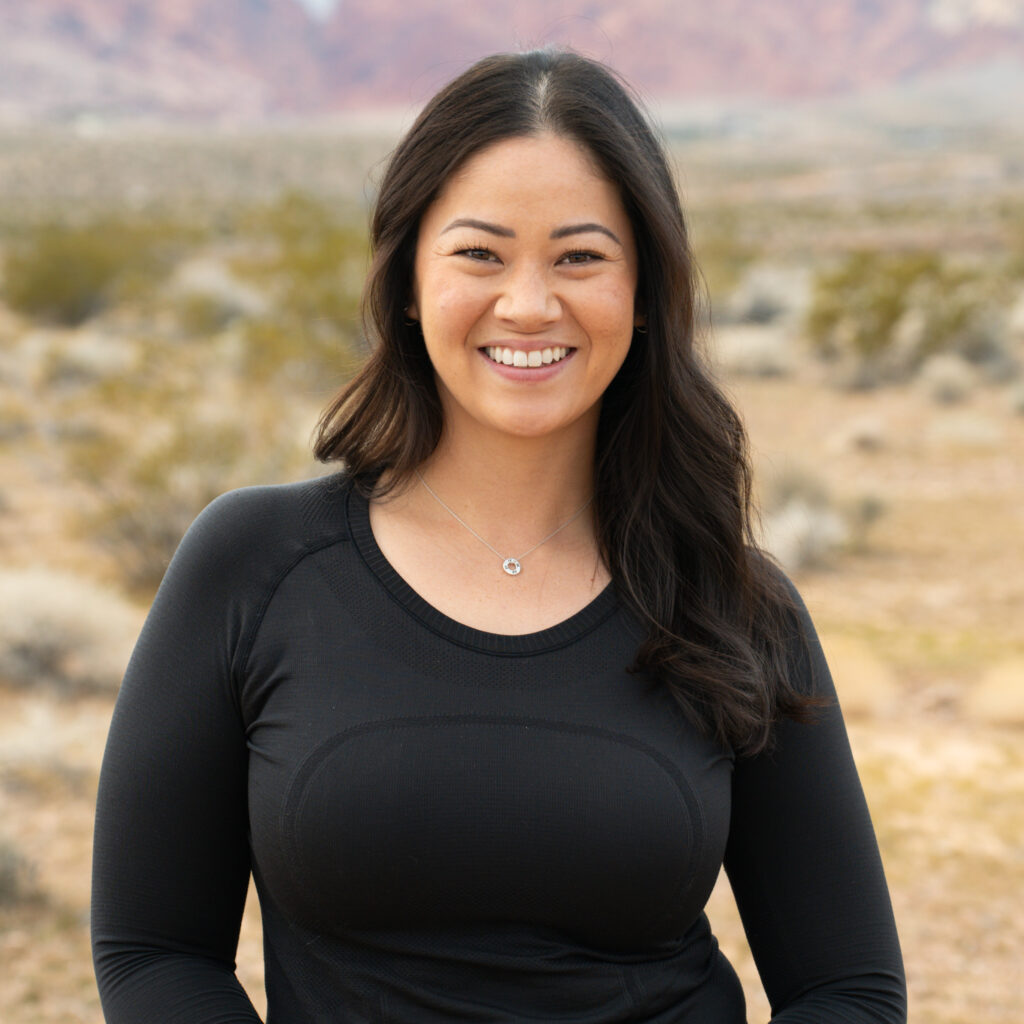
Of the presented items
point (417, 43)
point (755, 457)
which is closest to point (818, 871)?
point (755, 457)

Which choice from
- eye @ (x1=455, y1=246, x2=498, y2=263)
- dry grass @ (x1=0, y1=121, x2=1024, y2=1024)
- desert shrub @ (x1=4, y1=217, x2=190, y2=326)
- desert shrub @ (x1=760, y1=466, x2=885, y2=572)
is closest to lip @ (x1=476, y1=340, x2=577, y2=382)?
eye @ (x1=455, y1=246, x2=498, y2=263)

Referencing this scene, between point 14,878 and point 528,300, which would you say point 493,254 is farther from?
point 14,878

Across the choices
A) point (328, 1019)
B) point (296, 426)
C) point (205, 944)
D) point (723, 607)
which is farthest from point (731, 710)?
point (296, 426)

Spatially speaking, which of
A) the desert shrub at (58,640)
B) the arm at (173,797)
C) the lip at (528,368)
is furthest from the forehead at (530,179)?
the desert shrub at (58,640)

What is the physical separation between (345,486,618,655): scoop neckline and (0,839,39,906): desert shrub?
353 centimetres

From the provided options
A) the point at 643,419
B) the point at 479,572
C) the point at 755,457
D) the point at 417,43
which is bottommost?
the point at 755,457

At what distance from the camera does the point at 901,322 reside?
1694 centimetres

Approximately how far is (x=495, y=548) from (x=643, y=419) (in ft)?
1.19

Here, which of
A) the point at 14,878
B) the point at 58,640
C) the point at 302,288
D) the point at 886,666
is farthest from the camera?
the point at 302,288

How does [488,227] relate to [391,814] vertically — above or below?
above

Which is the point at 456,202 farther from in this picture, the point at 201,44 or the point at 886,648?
the point at 201,44

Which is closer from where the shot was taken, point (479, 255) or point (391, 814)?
point (391, 814)

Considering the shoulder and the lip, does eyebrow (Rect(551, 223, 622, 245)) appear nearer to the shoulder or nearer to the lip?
the lip

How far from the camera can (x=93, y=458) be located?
941cm
